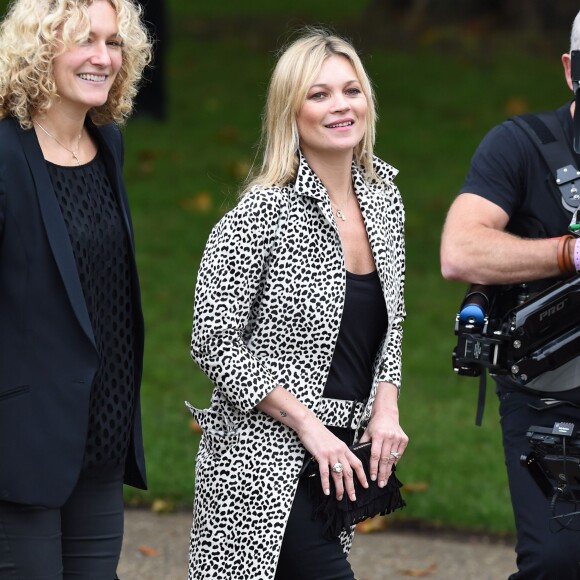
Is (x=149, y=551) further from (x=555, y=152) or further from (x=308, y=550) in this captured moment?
(x=555, y=152)

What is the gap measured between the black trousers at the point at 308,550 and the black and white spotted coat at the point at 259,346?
0.14 feet

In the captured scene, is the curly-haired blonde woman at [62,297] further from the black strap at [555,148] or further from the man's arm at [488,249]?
the black strap at [555,148]

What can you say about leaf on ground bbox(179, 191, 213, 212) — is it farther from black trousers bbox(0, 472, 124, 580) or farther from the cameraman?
black trousers bbox(0, 472, 124, 580)

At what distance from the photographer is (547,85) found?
12.8 meters

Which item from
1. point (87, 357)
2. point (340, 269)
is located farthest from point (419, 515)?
point (87, 357)

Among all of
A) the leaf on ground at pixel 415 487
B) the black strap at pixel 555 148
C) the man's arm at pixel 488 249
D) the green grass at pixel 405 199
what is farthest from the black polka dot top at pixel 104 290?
the leaf on ground at pixel 415 487

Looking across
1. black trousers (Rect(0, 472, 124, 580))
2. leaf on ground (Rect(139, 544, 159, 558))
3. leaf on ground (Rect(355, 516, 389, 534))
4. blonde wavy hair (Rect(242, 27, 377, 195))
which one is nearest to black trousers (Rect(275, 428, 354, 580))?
black trousers (Rect(0, 472, 124, 580))

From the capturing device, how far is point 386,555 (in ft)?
18.1

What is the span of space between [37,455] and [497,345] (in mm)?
1341

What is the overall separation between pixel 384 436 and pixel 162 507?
2.44 meters

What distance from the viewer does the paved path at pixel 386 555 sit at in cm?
532

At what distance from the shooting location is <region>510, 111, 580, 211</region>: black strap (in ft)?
13.0

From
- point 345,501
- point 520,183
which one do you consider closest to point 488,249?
point 520,183

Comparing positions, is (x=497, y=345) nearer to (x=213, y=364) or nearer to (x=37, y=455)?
(x=213, y=364)
